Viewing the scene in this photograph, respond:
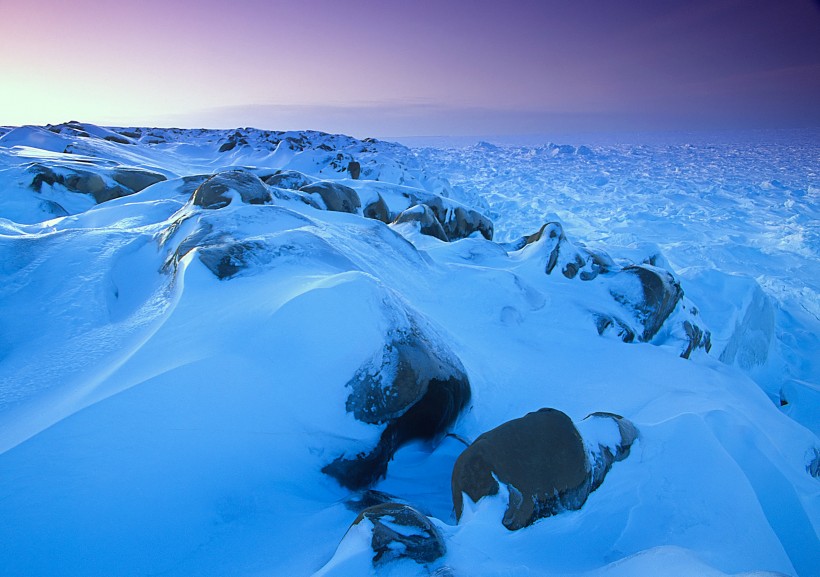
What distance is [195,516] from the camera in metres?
1.79

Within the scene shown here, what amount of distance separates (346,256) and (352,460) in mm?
2215

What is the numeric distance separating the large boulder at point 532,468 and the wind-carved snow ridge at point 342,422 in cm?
1

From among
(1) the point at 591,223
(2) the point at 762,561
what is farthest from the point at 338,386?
(1) the point at 591,223

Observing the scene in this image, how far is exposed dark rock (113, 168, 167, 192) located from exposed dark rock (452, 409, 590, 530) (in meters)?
9.56

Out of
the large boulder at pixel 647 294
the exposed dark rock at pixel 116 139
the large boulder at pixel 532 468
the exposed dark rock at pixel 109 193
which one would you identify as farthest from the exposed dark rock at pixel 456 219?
the exposed dark rock at pixel 116 139

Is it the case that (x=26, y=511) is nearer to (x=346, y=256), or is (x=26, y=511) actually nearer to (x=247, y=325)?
(x=247, y=325)

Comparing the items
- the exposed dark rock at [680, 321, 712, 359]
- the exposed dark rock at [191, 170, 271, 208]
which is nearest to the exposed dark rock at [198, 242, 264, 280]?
the exposed dark rock at [191, 170, 271, 208]

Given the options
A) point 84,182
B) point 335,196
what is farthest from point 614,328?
point 84,182

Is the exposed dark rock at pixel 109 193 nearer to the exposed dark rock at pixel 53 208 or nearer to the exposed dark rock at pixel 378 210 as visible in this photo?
the exposed dark rock at pixel 53 208

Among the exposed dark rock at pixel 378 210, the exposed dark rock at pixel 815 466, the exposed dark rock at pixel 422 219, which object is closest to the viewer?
the exposed dark rock at pixel 815 466

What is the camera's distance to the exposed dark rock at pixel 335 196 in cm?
832

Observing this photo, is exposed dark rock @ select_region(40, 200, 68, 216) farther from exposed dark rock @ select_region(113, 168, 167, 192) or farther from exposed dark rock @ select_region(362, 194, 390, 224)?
exposed dark rock @ select_region(362, 194, 390, 224)

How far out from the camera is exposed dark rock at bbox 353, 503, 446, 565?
1545 mm

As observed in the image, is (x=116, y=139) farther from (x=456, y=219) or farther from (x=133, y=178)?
(x=456, y=219)
